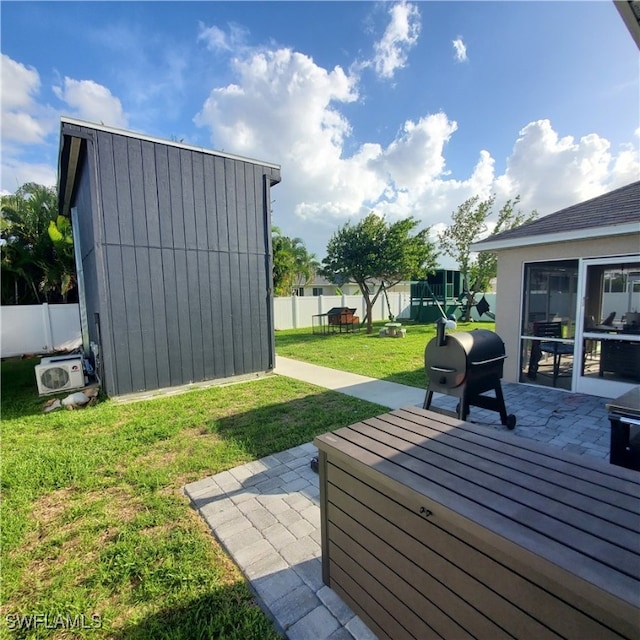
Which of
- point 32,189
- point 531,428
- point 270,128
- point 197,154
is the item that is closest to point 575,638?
point 531,428

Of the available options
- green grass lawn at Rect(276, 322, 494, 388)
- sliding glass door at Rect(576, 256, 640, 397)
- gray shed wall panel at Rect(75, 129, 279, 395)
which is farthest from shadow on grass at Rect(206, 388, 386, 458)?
sliding glass door at Rect(576, 256, 640, 397)

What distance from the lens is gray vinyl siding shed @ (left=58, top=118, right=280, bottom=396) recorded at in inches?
203

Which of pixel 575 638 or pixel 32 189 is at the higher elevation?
pixel 32 189

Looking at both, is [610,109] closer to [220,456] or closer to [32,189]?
[220,456]

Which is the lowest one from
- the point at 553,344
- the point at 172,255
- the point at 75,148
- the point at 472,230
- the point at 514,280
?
the point at 553,344

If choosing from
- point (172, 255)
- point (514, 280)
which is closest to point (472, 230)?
point (514, 280)

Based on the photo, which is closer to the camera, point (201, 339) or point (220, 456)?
point (220, 456)

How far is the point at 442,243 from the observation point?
18.5 metres

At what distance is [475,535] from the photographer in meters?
1.06

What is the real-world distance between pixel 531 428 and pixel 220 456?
377cm

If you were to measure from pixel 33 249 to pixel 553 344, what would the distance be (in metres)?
15.5

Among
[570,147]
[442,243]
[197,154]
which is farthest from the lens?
[442,243]

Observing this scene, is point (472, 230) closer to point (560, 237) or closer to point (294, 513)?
point (560, 237)

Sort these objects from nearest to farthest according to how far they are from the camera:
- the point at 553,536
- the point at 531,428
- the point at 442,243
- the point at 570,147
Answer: the point at 553,536, the point at 531,428, the point at 570,147, the point at 442,243
